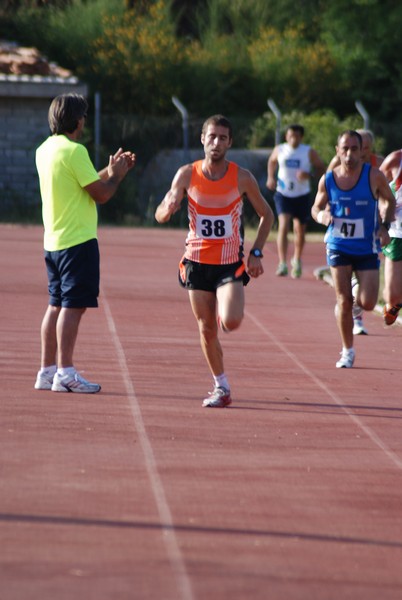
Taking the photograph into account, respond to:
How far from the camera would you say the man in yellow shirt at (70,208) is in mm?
8852

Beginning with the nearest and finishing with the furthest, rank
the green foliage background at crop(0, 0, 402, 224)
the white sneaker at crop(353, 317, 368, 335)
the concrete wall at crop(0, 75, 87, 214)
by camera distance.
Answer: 1. the white sneaker at crop(353, 317, 368, 335)
2. the concrete wall at crop(0, 75, 87, 214)
3. the green foliage background at crop(0, 0, 402, 224)

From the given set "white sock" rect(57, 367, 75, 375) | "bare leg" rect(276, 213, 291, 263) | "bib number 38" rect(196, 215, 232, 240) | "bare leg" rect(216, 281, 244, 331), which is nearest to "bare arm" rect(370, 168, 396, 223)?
"bib number 38" rect(196, 215, 232, 240)

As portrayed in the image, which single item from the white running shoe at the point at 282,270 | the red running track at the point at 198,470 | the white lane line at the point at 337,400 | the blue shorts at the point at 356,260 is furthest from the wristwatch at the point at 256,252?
the white running shoe at the point at 282,270

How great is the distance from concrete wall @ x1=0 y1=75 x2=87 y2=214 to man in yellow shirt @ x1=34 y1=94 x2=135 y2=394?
2035 centimetres

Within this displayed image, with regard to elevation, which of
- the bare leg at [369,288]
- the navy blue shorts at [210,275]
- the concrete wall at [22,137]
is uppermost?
the navy blue shorts at [210,275]

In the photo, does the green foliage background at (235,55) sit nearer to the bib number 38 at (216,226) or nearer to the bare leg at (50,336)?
the bare leg at (50,336)

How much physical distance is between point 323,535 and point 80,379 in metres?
3.57

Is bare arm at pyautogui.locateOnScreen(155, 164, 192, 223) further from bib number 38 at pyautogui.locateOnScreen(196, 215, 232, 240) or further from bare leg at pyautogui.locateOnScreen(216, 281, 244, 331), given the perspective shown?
bare leg at pyautogui.locateOnScreen(216, 281, 244, 331)

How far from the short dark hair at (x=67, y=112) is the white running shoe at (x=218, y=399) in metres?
2.00

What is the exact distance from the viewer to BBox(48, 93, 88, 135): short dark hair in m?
8.82

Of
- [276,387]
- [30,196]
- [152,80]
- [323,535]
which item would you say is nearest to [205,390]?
[276,387]

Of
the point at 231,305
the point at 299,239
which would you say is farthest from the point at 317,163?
the point at 231,305

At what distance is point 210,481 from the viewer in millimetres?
6816

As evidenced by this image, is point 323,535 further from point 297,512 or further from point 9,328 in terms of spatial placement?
point 9,328
